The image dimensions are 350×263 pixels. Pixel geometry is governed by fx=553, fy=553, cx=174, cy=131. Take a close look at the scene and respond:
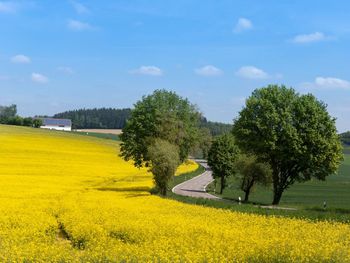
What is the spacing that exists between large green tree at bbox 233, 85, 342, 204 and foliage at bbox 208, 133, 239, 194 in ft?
72.4

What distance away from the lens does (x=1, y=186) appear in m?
44.4

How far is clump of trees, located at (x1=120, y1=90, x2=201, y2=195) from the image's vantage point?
5738 centimetres

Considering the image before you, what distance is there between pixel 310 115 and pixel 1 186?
27.2 meters

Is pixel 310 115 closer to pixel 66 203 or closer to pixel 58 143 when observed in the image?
pixel 66 203

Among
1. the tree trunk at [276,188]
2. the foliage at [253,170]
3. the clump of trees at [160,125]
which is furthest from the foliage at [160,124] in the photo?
the tree trunk at [276,188]

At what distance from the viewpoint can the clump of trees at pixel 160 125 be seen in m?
57.4

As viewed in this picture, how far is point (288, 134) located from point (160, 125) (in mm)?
15353

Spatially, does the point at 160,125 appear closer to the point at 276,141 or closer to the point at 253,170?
the point at 253,170

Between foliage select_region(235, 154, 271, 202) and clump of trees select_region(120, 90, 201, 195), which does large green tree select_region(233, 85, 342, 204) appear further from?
clump of trees select_region(120, 90, 201, 195)

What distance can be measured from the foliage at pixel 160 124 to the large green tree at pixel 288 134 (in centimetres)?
814

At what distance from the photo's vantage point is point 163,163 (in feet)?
159

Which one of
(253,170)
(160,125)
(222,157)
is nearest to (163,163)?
(160,125)

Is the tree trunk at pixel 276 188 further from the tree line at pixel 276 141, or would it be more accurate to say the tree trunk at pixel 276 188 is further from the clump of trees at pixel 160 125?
the clump of trees at pixel 160 125

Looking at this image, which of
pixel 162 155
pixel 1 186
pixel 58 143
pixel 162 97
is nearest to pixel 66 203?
pixel 1 186
